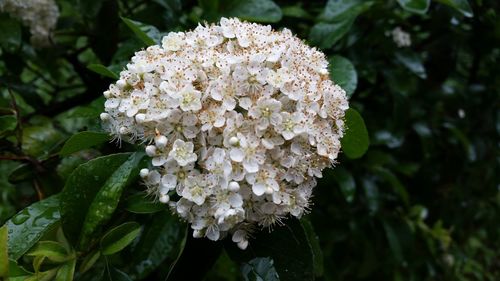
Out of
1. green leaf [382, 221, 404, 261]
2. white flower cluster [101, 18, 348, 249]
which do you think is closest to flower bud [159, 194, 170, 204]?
white flower cluster [101, 18, 348, 249]

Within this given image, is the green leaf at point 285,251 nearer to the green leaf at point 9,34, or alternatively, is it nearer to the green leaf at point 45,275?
the green leaf at point 45,275

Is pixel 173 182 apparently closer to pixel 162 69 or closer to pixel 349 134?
pixel 162 69

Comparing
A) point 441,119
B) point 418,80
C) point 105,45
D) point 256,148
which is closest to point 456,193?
point 441,119

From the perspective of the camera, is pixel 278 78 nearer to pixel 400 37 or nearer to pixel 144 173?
pixel 144 173

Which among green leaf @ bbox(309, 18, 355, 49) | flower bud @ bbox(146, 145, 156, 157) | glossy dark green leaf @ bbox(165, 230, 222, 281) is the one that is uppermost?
flower bud @ bbox(146, 145, 156, 157)

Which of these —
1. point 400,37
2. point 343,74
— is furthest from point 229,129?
point 400,37

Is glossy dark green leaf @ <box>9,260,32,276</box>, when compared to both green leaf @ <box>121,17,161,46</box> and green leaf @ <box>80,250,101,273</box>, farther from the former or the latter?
green leaf @ <box>121,17,161,46</box>

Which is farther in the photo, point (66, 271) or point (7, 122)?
point (7, 122)
